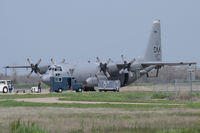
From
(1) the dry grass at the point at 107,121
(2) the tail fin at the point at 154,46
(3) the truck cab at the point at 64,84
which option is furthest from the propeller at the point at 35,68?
(1) the dry grass at the point at 107,121

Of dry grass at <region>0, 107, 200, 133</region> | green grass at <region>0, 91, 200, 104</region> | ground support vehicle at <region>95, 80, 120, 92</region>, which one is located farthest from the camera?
ground support vehicle at <region>95, 80, 120, 92</region>

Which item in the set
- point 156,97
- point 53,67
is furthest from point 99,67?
point 156,97

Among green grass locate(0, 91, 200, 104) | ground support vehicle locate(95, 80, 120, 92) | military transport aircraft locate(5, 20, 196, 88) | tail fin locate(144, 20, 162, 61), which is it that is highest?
tail fin locate(144, 20, 162, 61)

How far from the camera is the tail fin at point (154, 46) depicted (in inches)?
3245

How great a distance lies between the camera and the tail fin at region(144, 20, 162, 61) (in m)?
82.4

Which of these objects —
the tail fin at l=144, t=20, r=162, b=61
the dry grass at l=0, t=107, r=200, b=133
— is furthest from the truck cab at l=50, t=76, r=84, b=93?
the dry grass at l=0, t=107, r=200, b=133

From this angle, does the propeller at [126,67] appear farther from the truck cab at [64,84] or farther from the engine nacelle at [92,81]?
the truck cab at [64,84]

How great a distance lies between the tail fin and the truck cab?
48.7 ft

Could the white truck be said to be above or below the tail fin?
below

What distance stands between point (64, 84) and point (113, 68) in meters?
8.76

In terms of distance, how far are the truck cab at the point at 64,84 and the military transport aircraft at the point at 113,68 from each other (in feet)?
2.27

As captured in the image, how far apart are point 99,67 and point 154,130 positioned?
53.5 meters

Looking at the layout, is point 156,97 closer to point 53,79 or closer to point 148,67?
point 53,79

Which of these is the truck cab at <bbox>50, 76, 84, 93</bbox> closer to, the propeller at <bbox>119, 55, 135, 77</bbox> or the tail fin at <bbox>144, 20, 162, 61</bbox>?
the propeller at <bbox>119, 55, 135, 77</bbox>
